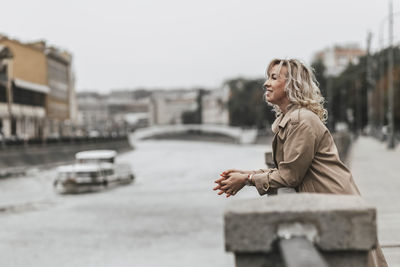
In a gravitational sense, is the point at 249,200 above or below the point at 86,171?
above

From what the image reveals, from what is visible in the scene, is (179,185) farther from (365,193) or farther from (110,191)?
(365,193)

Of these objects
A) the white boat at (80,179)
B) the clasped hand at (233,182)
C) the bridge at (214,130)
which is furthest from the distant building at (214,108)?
the clasped hand at (233,182)

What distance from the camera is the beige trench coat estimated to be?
3.36 m

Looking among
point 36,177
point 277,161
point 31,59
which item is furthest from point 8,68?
point 277,161

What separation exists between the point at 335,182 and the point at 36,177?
40.2 metres

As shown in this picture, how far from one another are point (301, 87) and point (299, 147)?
0.48 m

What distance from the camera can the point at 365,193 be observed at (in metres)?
14.6

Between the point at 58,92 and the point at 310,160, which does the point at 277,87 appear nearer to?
the point at 310,160

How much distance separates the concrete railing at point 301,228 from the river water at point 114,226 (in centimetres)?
318

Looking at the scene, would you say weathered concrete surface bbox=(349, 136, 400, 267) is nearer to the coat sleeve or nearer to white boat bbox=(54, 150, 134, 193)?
the coat sleeve

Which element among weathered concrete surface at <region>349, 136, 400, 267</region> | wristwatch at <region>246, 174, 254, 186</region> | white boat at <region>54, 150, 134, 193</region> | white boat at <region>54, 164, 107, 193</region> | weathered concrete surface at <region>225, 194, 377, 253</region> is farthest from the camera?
white boat at <region>54, 150, 134, 193</region>

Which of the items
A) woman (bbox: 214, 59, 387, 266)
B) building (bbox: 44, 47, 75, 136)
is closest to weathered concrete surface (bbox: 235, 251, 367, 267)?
woman (bbox: 214, 59, 387, 266)

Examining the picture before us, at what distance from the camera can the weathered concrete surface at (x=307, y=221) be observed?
8.46 feet

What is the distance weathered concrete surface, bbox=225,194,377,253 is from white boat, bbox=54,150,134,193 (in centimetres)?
3138
